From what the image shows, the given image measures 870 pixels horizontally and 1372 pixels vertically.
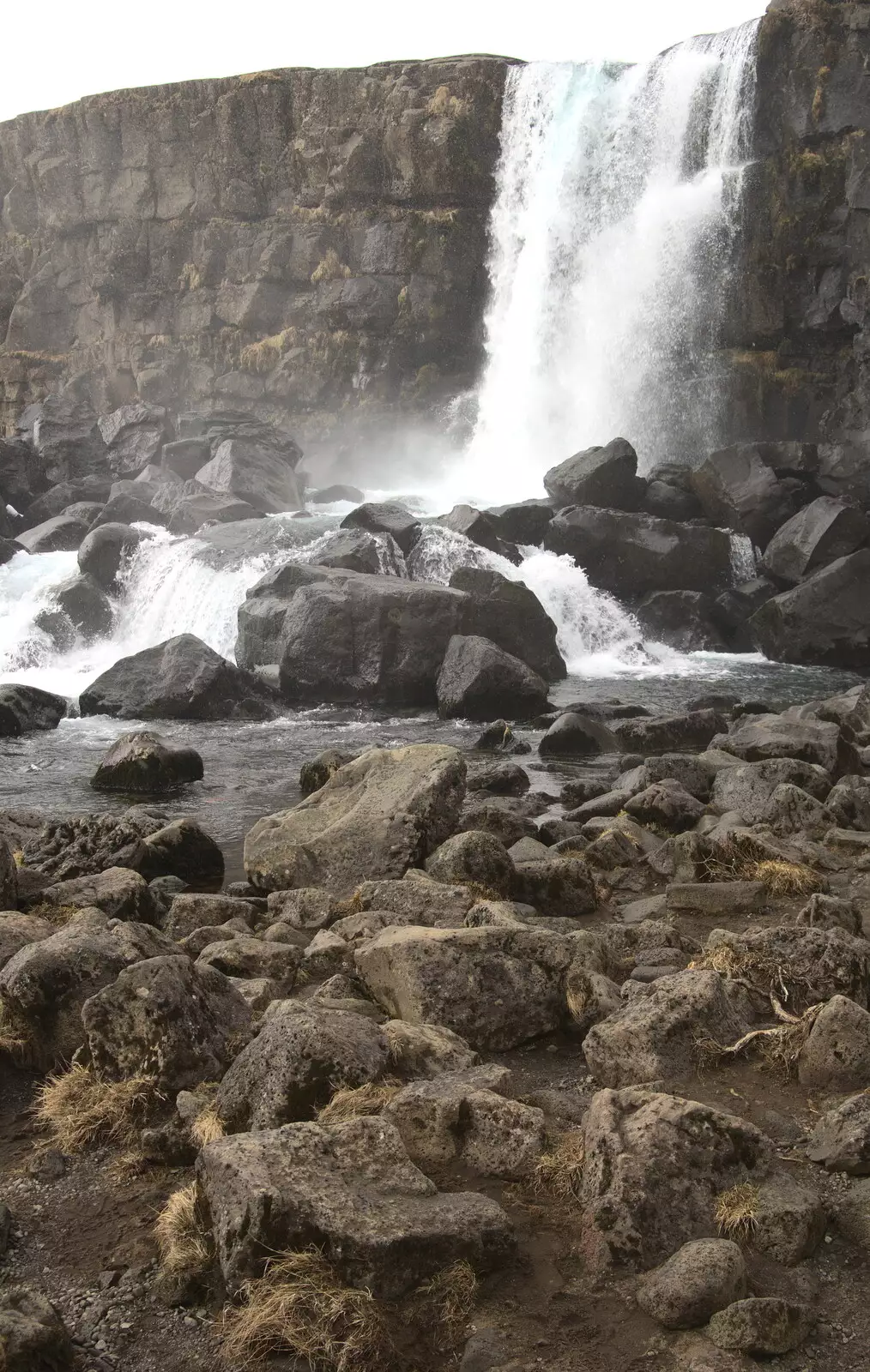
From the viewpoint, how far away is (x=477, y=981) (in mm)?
7586

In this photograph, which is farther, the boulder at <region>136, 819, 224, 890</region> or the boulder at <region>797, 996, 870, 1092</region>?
the boulder at <region>136, 819, 224, 890</region>

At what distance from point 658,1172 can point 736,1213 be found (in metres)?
0.36

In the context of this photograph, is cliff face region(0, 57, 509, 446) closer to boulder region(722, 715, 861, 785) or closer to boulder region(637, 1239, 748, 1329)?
boulder region(722, 715, 861, 785)

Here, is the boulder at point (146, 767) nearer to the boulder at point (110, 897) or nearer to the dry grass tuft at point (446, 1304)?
the boulder at point (110, 897)

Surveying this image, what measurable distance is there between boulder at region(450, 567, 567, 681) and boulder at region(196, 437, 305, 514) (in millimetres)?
15201

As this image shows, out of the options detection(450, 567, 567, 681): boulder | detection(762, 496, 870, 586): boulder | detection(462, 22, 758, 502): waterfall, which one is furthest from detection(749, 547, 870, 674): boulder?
detection(462, 22, 758, 502): waterfall

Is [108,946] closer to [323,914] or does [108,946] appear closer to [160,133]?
[323,914]

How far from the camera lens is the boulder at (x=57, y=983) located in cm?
730

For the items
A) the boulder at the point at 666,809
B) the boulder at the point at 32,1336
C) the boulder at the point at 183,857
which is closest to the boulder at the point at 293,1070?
the boulder at the point at 32,1336

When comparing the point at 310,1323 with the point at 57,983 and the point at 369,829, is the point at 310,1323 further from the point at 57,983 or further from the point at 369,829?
the point at 369,829

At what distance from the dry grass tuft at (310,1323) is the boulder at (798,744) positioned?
12.5m

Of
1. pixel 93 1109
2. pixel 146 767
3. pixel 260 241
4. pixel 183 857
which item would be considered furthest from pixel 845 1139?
pixel 260 241

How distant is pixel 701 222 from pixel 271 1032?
43.5 metres

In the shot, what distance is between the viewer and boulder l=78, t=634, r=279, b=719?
22594mm
